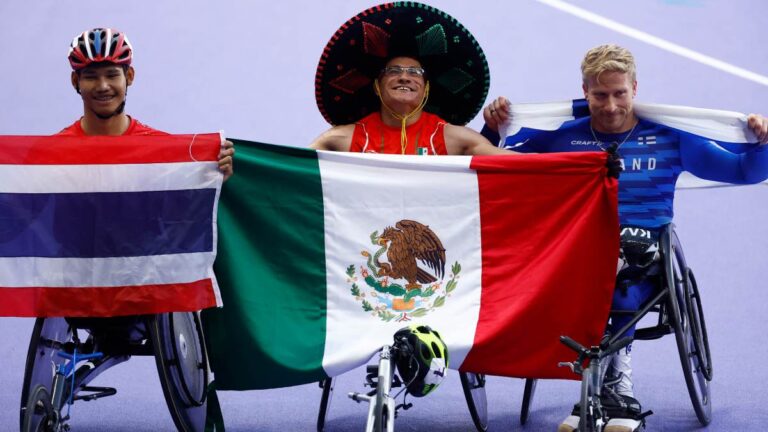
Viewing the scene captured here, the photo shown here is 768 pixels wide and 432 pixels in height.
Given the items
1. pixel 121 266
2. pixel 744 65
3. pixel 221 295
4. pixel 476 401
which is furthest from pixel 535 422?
pixel 744 65

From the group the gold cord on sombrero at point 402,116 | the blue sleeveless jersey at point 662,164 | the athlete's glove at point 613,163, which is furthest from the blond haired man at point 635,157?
the gold cord on sombrero at point 402,116

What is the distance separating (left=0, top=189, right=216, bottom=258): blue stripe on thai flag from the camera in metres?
3.83

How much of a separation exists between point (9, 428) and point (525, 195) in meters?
2.04

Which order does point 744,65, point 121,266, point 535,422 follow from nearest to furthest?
point 121,266, point 535,422, point 744,65

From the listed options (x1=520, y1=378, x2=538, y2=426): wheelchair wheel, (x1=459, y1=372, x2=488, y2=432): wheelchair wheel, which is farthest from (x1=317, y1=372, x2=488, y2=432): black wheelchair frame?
(x1=520, y1=378, x2=538, y2=426): wheelchair wheel

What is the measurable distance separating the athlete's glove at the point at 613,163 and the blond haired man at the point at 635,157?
0.28 m

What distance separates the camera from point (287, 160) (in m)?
4.12

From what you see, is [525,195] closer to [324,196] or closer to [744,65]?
[324,196]

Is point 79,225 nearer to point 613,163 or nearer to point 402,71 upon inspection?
point 402,71

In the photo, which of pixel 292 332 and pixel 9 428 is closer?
pixel 292 332

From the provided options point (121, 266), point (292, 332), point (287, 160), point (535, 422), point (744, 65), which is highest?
point (744, 65)

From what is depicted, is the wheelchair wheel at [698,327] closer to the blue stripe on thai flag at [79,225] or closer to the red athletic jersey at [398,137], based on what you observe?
the red athletic jersey at [398,137]

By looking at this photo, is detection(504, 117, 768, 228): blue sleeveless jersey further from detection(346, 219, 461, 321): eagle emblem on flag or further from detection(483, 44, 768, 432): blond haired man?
detection(346, 219, 461, 321): eagle emblem on flag

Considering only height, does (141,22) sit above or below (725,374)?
above
